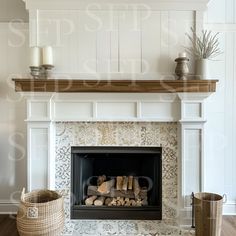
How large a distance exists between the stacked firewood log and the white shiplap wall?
747mm

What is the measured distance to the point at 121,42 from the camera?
252cm

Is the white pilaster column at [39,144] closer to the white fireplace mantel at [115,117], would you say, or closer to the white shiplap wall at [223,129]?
the white fireplace mantel at [115,117]

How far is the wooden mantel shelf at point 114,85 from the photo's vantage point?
7.63 feet

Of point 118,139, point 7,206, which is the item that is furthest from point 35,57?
point 7,206

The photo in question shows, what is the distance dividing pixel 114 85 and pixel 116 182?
3.61 ft

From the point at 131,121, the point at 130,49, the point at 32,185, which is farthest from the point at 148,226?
the point at 130,49

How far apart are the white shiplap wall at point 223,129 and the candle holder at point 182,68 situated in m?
0.58

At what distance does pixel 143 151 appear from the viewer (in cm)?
254

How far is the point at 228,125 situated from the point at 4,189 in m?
2.55

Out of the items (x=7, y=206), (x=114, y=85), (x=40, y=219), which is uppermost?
(x=114, y=85)

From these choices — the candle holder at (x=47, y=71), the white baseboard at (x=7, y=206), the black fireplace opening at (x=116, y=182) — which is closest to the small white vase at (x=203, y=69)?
the black fireplace opening at (x=116, y=182)

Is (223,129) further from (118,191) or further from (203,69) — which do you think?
(118,191)

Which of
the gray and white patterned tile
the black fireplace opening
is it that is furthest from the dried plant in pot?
the black fireplace opening

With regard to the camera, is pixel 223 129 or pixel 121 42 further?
pixel 223 129
